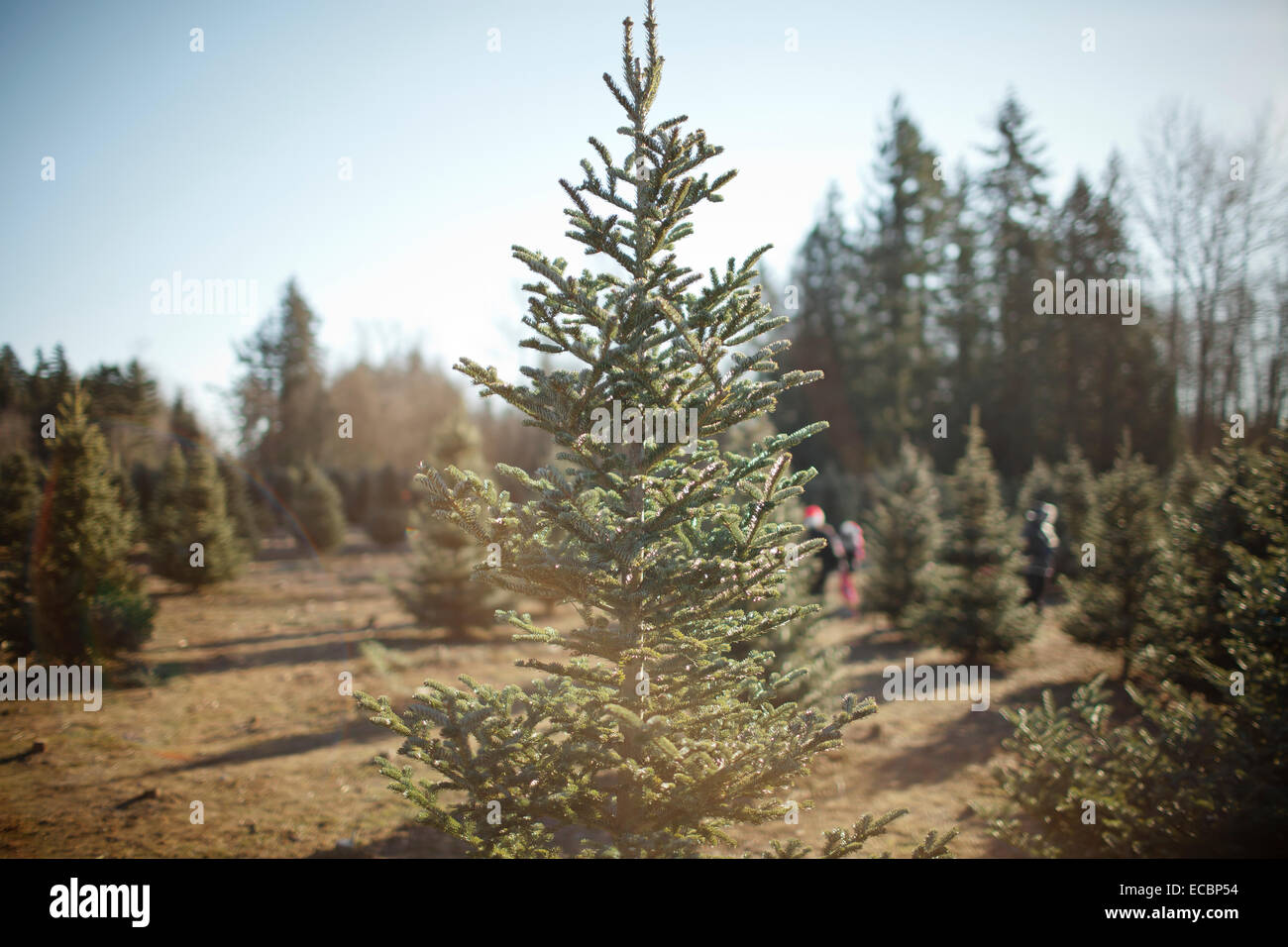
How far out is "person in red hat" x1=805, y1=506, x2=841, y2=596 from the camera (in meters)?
13.4

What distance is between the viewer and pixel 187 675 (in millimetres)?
10898

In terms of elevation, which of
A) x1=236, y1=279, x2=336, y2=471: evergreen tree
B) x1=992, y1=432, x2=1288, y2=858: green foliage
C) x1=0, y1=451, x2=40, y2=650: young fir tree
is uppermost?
x1=236, y1=279, x2=336, y2=471: evergreen tree

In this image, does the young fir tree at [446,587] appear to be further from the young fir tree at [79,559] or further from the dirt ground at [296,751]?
the young fir tree at [79,559]

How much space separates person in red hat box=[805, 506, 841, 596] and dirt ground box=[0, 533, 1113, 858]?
225cm

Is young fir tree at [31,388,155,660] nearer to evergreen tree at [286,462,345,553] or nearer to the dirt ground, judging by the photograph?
the dirt ground

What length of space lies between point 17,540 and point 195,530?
763cm

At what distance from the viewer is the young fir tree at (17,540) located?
9461mm

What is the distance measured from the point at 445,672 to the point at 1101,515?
1187 cm

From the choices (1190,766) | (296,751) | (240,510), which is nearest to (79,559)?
(296,751)

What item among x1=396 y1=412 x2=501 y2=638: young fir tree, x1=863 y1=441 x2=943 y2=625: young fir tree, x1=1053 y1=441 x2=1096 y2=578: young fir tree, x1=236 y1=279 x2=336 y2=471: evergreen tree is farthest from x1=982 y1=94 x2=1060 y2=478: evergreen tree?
x1=236 y1=279 x2=336 y2=471: evergreen tree

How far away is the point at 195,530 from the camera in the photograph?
17.4 m

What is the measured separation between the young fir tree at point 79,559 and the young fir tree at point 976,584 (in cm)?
1410
